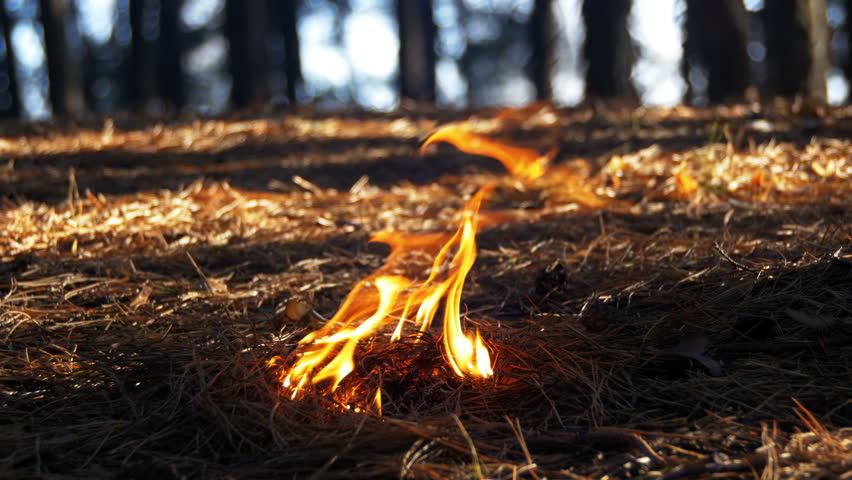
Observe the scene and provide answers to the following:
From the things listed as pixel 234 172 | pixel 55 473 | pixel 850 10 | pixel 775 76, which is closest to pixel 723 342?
pixel 55 473

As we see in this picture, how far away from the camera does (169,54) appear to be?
12.8 m

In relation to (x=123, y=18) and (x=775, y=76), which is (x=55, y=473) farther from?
(x=123, y=18)

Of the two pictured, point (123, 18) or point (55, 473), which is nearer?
point (55, 473)

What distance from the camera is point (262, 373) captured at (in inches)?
68.0

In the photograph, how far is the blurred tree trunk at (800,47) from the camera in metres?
6.78

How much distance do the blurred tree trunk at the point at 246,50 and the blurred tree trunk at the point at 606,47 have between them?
168 inches

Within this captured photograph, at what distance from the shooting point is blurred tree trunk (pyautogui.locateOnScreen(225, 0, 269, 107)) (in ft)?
27.6

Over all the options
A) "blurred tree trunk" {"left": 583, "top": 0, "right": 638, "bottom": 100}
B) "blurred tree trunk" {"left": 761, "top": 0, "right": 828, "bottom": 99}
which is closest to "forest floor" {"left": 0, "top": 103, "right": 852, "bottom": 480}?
"blurred tree trunk" {"left": 761, "top": 0, "right": 828, "bottom": 99}

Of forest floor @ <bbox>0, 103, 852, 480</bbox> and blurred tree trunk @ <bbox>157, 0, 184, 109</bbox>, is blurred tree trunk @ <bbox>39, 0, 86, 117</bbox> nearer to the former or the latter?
→ blurred tree trunk @ <bbox>157, 0, 184, 109</bbox>

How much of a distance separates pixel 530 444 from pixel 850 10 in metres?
16.0

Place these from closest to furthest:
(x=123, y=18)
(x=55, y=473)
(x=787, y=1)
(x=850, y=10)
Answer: (x=55, y=473) < (x=787, y=1) < (x=850, y=10) < (x=123, y=18)

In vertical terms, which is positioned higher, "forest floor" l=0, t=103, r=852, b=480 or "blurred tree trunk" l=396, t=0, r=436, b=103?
"blurred tree trunk" l=396, t=0, r=436, b=103

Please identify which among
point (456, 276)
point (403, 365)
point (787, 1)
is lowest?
point (403, 365)

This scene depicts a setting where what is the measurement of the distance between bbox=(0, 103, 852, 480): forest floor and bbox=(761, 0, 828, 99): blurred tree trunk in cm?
256
